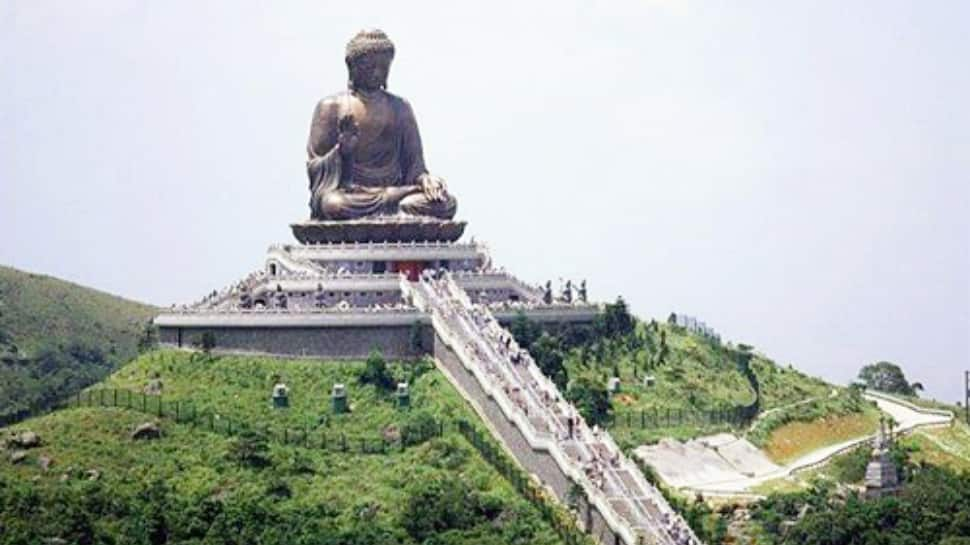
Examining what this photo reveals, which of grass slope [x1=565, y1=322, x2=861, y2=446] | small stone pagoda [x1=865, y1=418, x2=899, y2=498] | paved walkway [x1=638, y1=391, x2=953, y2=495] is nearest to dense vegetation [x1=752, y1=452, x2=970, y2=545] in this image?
small stone pagoda [x1=865, y1=418, x2=899, y2=498]

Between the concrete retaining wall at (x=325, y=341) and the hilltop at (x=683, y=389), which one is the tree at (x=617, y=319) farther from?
the concrete retaining wall at (x=325, y=341)

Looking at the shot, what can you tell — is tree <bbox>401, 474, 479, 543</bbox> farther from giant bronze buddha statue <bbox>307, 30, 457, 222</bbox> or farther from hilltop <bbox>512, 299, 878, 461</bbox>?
giant bronze buddha statue <bbox>307, 30, 457, 222</bbox>

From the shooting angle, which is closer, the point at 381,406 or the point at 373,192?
the point at 381,406

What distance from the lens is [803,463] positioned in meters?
49.8

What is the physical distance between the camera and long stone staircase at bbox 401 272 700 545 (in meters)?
41.8

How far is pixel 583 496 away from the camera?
1671 inches

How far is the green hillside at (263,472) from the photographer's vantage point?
Answer: 4094 centimetres

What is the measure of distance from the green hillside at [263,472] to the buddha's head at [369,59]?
32.7 ft

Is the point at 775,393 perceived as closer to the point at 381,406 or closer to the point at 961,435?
the point at 961,435

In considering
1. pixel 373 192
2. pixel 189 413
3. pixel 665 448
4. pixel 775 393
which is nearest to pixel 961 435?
pixel 775 393

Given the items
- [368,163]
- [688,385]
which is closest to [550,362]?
[688,385]

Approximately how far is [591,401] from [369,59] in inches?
529

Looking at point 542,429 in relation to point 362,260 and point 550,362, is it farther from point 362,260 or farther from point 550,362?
point 362,260

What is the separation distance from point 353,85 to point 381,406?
12.8 metres
